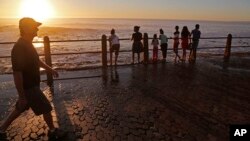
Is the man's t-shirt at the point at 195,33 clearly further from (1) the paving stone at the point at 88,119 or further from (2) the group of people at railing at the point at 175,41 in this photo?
(1) the paving stone at the point at 88,119

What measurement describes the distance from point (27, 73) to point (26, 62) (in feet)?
0.64

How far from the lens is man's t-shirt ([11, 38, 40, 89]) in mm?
3789

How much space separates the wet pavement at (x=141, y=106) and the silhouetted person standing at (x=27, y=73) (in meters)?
0.56

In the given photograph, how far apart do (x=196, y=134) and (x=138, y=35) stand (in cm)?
688

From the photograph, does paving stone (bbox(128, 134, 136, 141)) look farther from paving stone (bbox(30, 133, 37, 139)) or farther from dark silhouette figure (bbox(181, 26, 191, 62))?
dark silhouette figure (bbox(181, 26, 191, 62))

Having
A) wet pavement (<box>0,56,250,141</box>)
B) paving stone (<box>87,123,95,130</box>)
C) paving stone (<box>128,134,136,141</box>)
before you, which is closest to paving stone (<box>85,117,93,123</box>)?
wet pavement (<box>0,56,250,141</box>)

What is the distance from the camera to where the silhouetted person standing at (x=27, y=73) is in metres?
3.80

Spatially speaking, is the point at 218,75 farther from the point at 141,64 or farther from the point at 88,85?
the point at 88,85

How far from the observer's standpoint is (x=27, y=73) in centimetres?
398

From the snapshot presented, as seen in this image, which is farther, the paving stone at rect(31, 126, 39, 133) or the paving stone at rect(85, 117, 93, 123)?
the paving stone at rect(85, 117, 93, 123)

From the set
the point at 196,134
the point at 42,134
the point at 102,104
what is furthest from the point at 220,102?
the point at 42,134

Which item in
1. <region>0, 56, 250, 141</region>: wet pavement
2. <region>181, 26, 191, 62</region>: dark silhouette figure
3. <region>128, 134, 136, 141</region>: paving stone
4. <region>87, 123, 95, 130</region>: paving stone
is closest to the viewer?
<region>128, 134, 136, 141</region>: paving stone

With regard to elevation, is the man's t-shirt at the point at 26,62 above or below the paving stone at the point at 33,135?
above

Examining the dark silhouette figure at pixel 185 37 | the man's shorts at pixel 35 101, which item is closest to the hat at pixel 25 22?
the man's shorts at pixel 35 101
